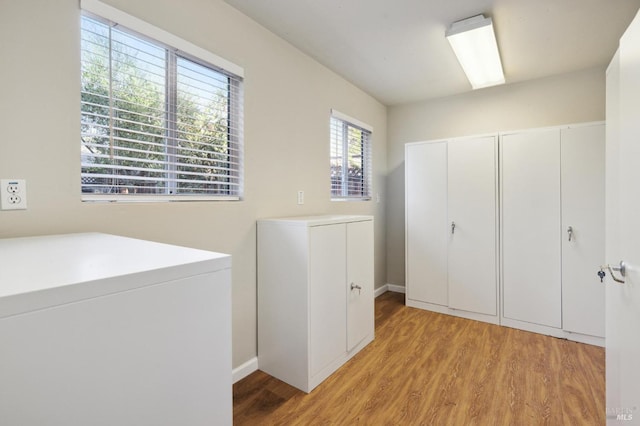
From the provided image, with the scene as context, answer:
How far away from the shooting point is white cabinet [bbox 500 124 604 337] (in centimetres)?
251

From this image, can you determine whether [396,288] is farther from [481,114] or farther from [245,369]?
[245,369]

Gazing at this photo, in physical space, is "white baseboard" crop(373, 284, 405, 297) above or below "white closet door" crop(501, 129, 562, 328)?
below

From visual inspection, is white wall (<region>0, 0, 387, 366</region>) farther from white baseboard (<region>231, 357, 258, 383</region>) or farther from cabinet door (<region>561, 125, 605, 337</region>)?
cabinet door (<region>561, 125, 605, 337</region>)

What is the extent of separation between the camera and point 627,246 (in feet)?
3.64

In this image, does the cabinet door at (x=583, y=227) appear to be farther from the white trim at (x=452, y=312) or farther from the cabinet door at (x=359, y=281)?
the cabinet door at (x=359, y=281)

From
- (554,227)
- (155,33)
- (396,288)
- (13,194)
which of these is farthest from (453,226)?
(13,194)

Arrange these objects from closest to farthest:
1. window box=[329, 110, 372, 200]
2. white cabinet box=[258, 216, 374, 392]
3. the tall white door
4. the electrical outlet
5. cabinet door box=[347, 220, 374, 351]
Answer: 1. the tall white door
2. the electrical outlet
3. white cabinet box=[258, 216, 374, 392]
4. cabinet door box=[347, 220, 374, 351]
5. window box=[329, 110, 372, 200]

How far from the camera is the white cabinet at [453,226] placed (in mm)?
2963

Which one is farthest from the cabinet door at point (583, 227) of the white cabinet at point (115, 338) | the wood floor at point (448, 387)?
the white cabinet at point (115, 338)

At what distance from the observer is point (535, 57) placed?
8.75 ft

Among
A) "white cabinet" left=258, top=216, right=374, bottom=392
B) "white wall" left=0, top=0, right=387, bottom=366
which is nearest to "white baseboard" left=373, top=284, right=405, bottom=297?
"white wall" left=0, top=0, right=387, bottom=366

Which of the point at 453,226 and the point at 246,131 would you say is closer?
the point at 246,131

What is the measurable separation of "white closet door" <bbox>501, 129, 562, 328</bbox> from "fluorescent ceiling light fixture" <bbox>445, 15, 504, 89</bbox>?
64cm

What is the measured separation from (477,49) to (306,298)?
238 centimetres
